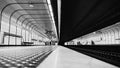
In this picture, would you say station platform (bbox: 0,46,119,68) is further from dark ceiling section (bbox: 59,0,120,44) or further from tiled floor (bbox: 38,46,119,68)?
dark ceiling section (bbox: 59,0,120,44)

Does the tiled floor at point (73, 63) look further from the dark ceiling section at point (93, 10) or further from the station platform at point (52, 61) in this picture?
the dark ceiling section at point (93, 10)

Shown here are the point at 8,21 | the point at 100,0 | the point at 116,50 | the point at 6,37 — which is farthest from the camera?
the point at 8,21

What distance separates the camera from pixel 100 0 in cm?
382

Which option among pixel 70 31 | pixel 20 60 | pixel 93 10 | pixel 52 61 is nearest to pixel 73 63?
pixel 52 61

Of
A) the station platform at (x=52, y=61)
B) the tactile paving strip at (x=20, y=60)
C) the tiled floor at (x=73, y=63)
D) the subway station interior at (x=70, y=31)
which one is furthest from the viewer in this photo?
the subway station interior at (x=70, y=31)

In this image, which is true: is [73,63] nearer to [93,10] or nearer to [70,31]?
[93,10]

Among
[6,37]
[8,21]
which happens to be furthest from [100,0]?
[8,21]

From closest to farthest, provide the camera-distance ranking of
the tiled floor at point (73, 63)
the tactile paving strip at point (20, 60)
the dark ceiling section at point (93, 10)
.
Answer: the tiled floor at point (73, 63) < the tactile paving strip at point (20, 60) < the dark ceiling section at point (93, 10)

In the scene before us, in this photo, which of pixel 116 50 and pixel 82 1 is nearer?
pixel 82 1

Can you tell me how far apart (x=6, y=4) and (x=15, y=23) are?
577 cm

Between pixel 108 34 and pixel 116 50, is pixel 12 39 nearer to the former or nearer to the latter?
pixel 116 50

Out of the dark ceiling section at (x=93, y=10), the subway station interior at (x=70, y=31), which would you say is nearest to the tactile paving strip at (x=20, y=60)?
the subway station interior at (x=70, y=31)

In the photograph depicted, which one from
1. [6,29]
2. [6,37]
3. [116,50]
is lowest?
[116,50]

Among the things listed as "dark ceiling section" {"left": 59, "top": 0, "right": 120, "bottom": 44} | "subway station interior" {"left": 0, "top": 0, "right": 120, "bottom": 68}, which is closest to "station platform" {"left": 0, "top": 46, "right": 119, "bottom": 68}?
"subway station interior" {"left": 0, "top": 0, "right": 120, "bottom": 68}
